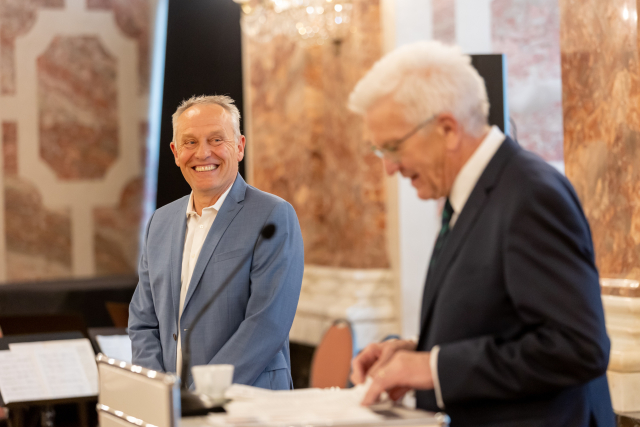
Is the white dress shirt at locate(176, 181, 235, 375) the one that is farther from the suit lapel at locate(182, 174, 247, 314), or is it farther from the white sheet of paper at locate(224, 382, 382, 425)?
the white sheet of paper at locate(224, 382, 382, 425)

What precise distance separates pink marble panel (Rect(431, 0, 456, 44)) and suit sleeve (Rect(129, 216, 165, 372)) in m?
3.35

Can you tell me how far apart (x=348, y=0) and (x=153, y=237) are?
345 cm

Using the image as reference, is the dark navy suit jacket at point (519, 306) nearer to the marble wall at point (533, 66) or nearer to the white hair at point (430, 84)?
the white hair at point (430, 84)

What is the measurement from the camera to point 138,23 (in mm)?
7117

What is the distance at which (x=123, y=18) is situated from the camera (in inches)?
279

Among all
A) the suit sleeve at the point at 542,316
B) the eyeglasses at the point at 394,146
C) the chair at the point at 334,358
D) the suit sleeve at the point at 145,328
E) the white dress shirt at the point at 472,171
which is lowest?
the chair at the point at 334,358

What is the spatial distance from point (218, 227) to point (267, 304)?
12.3 inches

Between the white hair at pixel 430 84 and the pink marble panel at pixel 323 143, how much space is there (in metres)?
3.89

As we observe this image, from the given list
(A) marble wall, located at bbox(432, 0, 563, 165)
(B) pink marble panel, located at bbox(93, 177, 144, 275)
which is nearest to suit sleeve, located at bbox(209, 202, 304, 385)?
(A) marble wall, located at bbox(432, 0, 563, 165)

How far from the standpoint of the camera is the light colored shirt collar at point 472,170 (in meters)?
1.67

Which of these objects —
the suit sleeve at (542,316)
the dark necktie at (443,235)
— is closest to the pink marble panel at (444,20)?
the dark necktie at (443,235)

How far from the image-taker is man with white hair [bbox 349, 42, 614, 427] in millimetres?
1514

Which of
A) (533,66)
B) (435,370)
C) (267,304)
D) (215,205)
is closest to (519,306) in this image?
(435,370)

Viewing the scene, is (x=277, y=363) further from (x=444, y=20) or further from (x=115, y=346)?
(x=444, y=20)
